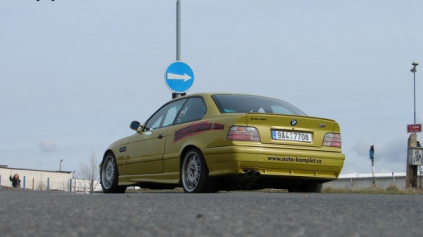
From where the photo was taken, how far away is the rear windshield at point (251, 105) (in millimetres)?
9727

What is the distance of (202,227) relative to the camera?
13.0ft

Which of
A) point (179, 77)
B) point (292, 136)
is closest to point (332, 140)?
point (292, 136)

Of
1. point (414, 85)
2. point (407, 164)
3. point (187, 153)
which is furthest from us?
point (414, 85)

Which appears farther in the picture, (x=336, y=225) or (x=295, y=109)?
(x=295, y=109)

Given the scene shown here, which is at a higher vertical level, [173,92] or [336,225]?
[173,92]

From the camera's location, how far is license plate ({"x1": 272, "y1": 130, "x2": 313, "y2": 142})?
9.27m

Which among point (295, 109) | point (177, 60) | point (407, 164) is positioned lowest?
point (407, 164)

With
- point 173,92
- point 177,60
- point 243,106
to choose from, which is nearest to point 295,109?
point 243,106

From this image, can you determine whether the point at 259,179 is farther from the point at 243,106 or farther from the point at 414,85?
the point at 414,85

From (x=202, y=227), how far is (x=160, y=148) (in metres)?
6.70

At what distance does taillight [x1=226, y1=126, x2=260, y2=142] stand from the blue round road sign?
7225mm

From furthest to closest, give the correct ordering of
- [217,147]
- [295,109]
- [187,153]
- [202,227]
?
1. [295,109]
2. [187,153]
3. [217,147]
4. [202,227]

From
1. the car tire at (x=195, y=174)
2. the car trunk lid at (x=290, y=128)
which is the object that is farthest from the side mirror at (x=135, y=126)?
the car trunk lid at (x=290, y=128)

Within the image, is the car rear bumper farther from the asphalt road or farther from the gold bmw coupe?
the asphalt road
